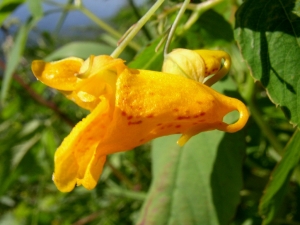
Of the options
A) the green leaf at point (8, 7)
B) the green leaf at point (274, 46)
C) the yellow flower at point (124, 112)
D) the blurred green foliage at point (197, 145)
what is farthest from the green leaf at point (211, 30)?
the green leaf at point (8, 7)

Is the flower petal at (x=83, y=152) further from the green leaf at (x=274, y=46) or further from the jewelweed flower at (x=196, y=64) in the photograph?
the green leaf at (x=274, y=46)

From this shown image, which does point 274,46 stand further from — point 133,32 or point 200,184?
point 200,184

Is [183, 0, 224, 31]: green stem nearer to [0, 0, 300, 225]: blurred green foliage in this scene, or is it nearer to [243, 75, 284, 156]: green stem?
[0, 0, 300, 225]: blurred green foliage

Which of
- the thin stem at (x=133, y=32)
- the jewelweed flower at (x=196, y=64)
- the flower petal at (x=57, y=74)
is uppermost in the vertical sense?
the thin stem at (x=133, y=32)

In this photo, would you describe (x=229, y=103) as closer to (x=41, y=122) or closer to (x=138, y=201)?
(x=138, y=201)

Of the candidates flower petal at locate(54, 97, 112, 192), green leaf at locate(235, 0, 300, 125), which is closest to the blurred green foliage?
green leaf at locate(235, 0, 300, 125)

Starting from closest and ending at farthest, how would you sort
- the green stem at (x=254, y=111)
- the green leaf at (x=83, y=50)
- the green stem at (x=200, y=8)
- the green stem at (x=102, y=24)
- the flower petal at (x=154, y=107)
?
1. the flower petal at (x=154, y=107)
2. the green stem at (x=200, y=8)
3. the green stem at (x=254, y=111)
4. the green stem at (x=102, y=24)
5. the green leaf at (x=83, y=50)

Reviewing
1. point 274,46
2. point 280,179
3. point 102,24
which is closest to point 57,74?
point 274,46
